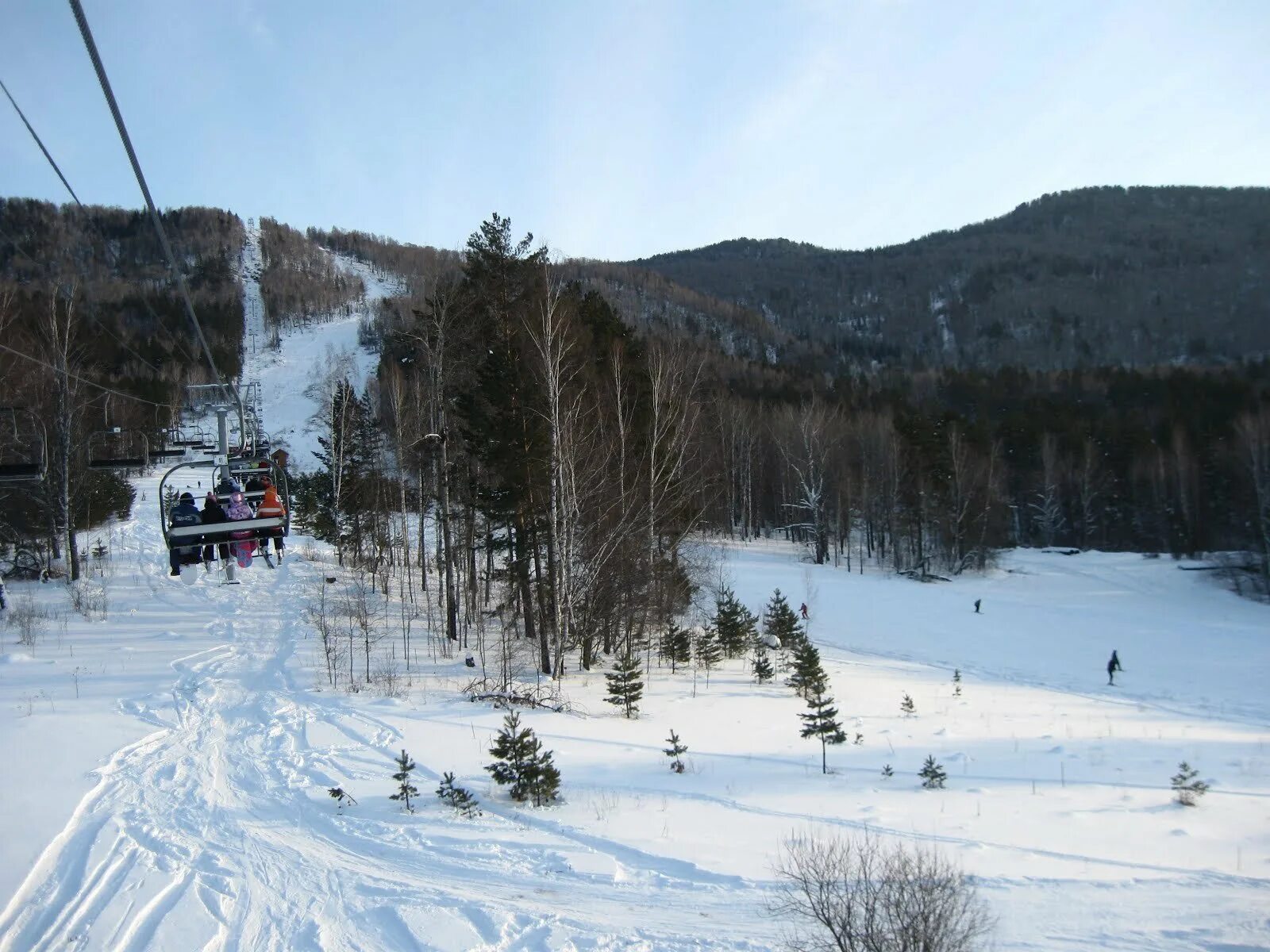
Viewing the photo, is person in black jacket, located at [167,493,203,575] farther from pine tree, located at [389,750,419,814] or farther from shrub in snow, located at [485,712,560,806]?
shrub in snow, located at [485,712,560,806]

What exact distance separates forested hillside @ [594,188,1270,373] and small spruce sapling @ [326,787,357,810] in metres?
108

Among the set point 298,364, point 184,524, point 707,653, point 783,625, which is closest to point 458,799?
point 184,524

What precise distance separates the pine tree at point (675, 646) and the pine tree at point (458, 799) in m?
10.8

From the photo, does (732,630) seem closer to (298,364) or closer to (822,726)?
(822,726)

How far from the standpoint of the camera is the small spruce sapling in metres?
9.05

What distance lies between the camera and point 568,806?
375 inches

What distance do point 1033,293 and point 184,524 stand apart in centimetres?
17138

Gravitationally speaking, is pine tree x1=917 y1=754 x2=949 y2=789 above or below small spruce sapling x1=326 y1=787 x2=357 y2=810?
below

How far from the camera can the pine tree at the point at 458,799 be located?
29.6ft

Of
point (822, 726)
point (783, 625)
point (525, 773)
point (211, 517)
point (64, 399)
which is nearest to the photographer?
point (525, 773)

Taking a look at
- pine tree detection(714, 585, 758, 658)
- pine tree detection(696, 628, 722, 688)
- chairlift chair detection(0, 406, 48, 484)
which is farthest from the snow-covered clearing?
chairlift chair detection(0, 406, 48, 484)

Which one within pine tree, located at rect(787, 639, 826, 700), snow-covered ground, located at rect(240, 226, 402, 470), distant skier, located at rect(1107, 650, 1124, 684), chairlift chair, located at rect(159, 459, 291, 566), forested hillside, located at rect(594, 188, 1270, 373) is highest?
forested hillside, located at rect(594, 188, 1270, 373)

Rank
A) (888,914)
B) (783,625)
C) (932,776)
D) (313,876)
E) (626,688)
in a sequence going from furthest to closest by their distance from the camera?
1. (783,625)
2. (626,688)
3. (932,776)
4. (313,876)
5. (888,914)

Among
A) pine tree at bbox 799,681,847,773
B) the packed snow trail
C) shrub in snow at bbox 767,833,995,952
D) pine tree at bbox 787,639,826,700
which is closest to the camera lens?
shrub in snow at bbox 767,833,995,952
